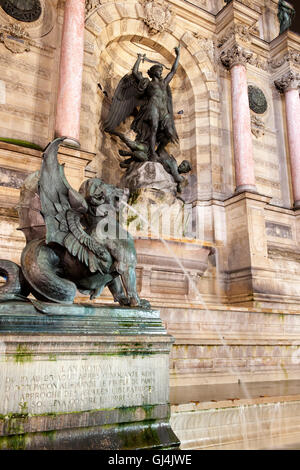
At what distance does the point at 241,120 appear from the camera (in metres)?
11.3

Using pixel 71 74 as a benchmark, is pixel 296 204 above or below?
below

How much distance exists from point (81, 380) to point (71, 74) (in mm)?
7958

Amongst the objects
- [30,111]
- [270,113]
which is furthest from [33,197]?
[270,113]

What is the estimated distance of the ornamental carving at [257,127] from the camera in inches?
499

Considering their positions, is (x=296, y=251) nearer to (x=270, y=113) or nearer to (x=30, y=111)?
(x=270, y=113)

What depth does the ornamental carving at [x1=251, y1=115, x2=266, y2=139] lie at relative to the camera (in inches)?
499

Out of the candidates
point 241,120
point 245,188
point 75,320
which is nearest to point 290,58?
point 241,120

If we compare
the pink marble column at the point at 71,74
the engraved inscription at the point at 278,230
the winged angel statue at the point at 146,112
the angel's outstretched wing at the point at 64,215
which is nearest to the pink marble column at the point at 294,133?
the engraved inscription at the point at 278,230

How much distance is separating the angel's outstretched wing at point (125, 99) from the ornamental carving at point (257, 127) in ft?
13.5

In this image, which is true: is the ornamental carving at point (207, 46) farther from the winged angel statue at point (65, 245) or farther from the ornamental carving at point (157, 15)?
the winged angel statue at point (65, 245)

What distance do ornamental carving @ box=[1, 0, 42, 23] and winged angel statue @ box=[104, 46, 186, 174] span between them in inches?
115

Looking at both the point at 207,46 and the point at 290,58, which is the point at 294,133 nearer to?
the point at 290,58

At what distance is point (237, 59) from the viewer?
1170cm

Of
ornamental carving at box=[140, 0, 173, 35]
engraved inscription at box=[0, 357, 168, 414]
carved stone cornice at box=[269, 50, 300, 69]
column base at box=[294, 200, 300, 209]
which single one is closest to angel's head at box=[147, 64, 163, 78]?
ornamental carving at box=[140, 0, 173, 35]
